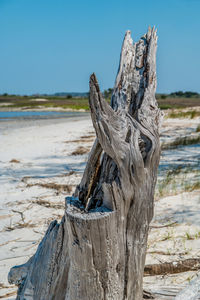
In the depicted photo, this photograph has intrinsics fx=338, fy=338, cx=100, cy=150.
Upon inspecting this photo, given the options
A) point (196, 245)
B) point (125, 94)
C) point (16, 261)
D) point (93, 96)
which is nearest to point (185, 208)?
point (196, 245)

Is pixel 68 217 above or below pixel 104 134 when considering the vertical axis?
below

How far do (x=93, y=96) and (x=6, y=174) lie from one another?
4858mm

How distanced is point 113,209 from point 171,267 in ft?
3.79

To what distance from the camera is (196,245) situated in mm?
2836

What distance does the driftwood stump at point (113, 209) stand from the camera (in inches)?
64.7

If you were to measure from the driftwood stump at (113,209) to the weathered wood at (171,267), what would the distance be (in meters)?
0.71

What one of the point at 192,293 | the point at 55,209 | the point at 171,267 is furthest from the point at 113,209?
the point at 55,209

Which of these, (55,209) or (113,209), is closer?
(113,209)

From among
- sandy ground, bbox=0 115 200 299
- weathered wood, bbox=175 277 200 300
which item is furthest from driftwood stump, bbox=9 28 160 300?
sandy ground, bbox=0 115 200 299

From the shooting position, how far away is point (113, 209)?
168 centimetres

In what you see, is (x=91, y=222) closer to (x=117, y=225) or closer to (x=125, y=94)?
(x=117, y=225)

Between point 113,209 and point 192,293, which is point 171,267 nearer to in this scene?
point 192,293

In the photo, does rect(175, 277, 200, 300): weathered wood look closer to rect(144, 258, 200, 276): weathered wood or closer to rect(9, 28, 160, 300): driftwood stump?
rect(9, 28, 160, 300): driftwood stump

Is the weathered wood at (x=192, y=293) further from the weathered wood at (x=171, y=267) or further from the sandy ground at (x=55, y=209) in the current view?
the weathered wood at (x=171, y=267)
